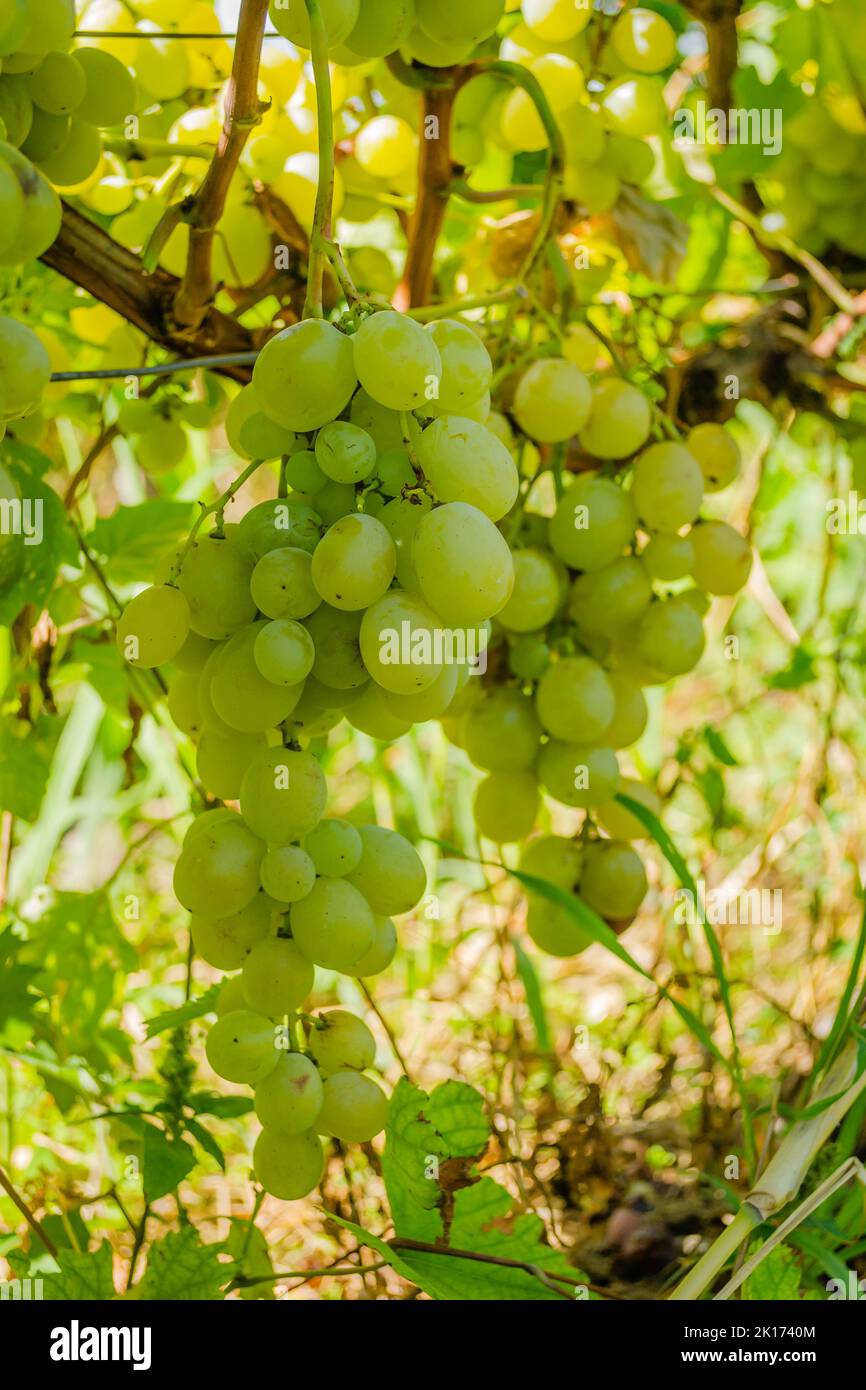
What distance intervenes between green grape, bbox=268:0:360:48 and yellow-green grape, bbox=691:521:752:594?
0.42m

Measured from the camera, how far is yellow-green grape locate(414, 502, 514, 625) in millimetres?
422

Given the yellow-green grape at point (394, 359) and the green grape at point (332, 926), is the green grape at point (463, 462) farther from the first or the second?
the green grape at point (332, 926)

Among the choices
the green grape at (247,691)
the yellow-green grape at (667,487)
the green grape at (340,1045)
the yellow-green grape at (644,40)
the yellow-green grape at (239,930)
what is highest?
the yellow-green grape at (644,40)

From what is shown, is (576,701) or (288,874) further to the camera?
(576,701)

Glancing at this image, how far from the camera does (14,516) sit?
0.52 m

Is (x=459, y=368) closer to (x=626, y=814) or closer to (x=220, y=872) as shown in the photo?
(x=220, y=872)

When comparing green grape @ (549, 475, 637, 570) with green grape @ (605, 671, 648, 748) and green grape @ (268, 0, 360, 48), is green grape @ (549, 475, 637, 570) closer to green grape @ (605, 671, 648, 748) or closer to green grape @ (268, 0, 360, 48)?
green grape @ (605, 671, 648, 748)

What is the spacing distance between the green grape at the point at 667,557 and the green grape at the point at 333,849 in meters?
0.34

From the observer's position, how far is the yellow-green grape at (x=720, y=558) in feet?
2.65

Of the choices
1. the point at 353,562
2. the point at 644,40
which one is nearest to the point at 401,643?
the point at 353,562

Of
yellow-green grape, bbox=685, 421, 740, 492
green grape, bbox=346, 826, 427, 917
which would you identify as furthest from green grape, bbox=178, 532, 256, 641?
yellow-green grape, bbox=685, 421, 740, 492

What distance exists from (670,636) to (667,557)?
0.05 meters

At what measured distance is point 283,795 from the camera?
1.57 feet

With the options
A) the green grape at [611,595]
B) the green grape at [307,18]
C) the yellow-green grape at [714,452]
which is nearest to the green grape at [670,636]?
the green grape at [611,595]
